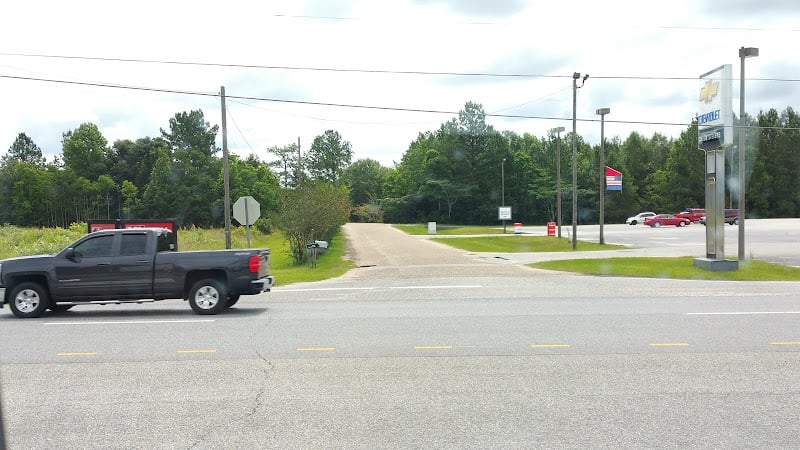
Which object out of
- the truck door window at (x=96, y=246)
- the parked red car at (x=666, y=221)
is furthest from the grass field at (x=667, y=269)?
the parked red car at (x=666, y=221)

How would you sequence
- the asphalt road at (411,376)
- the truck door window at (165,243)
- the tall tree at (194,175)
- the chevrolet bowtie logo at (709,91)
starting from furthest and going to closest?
the tall tree at (194,175) → the chevrolet bowtie logo at (709,91) → the truck door window at (165,243) → the asphalt road at (411,376)

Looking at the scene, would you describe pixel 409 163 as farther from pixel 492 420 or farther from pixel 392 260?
pixel 492 420

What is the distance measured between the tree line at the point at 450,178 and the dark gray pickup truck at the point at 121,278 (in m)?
67.8

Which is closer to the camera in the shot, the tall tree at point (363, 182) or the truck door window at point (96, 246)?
the truck door window at point (96, 246)

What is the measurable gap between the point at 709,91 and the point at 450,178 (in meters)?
83.4

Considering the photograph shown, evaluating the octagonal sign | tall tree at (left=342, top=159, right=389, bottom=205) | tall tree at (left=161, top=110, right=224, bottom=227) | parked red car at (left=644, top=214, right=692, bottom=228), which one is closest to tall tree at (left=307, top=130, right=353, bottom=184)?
tall tree at (left=342, top=159, right=389, bottom=205)

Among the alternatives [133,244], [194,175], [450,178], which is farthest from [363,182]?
[133,244]

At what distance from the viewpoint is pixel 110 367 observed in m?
8.07

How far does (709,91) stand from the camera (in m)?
22.0

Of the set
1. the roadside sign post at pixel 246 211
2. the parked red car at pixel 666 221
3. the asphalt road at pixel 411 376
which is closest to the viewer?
the asphalt road at pixel 411 376

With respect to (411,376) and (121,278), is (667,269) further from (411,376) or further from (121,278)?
(121,278)

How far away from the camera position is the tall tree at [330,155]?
148m

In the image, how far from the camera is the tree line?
291ft

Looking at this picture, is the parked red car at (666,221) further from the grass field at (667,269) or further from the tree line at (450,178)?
the grass field at (667,269)
